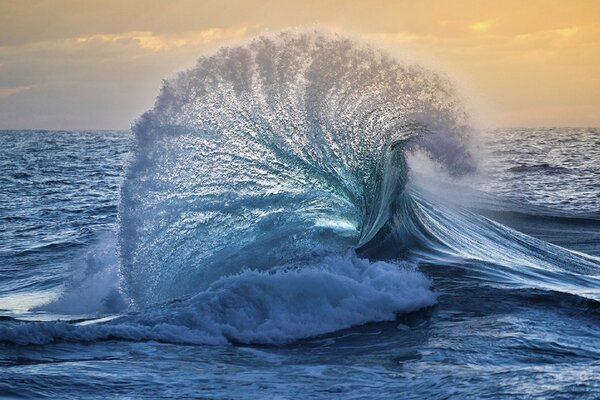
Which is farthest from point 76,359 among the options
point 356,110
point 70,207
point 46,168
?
point 46,168

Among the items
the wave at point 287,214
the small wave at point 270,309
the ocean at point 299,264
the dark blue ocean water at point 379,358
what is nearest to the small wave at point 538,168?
the ocean at point 299,264

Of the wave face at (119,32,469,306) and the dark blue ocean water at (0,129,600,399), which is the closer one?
the dark blue ocean water at (0,129,600,399)

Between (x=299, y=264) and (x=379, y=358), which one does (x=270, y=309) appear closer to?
(x=299, y=264)

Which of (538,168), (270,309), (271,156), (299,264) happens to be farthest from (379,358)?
(538,168)

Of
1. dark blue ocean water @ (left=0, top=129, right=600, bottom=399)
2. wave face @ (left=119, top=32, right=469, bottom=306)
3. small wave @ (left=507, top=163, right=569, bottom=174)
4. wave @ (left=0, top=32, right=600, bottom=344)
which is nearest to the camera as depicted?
dark blue ocean water @ (left=0, top=129, right=600, bottom=399)

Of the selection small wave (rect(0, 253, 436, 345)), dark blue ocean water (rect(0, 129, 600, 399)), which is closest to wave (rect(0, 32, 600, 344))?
small wave (rect(0, 253, 436, 345))

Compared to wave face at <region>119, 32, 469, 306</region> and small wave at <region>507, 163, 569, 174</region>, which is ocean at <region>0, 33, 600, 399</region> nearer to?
wave face at <region>119, 32, 469, 306</region>
